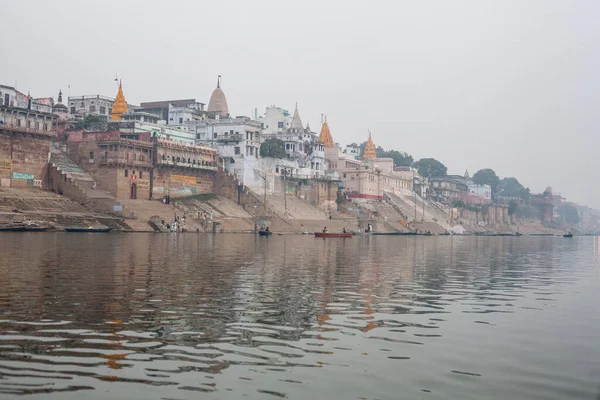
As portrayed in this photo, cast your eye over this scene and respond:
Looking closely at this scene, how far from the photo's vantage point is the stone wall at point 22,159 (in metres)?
60.9

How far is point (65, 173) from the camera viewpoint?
6425 cm

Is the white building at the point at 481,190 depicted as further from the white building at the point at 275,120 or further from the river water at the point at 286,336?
the river water at the point at 286,336

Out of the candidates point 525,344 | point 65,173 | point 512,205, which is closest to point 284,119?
point 65,173

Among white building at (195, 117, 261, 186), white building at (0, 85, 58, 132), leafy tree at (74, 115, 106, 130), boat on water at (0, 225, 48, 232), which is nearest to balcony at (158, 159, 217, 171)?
white building at (195, 117, 261, 186)

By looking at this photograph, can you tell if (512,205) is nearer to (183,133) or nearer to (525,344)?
(183,133)

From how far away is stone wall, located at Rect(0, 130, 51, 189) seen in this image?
60.9 meters

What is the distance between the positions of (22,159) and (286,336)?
55.8 meters

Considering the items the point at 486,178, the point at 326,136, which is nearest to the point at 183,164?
the point at 326,136

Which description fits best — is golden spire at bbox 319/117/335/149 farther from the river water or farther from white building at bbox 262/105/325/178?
the river water

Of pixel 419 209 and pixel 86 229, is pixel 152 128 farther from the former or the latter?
pixel 419 209

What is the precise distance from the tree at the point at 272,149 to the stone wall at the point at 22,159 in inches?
1141

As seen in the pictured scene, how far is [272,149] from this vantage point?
8788cm

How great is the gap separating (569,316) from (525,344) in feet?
13.7

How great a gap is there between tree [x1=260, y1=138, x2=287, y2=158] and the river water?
6495 centimetres
